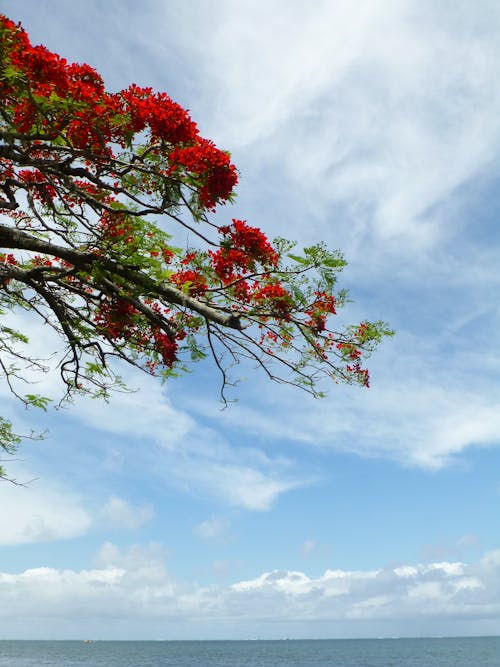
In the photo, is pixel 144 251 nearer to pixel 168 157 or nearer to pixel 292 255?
pixel 168 157

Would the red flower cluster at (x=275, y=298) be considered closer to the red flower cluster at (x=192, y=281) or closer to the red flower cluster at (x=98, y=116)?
the red flower cluster at (x=192, y=281)

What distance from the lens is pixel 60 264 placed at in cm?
1002

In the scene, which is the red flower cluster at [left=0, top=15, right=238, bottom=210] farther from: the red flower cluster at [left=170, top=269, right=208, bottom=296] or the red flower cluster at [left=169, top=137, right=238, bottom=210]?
the red flower cluster at [left=170, top=269, right=208, bottom=296]

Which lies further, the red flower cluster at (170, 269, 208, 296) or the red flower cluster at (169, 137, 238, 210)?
the red flower cluster at (170, 269, 208, 296)

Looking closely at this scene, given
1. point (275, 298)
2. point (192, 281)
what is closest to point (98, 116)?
point (192, 281)

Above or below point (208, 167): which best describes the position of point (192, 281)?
below

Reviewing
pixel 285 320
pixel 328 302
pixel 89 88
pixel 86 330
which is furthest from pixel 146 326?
pixel 89 88

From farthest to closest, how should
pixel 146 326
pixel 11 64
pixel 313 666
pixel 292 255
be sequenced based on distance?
1. pixel 313 666
2. pixel 146 326
3. pixel 292 255
4. pixel 11 64

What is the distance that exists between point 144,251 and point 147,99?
196 centimetres

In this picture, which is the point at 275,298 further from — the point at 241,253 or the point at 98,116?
the point at 98,116

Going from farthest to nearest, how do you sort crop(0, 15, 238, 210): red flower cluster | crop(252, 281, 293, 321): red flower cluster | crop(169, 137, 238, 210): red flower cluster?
1. crop(252, 281, 293, 321): red flower cluster
2. crop(169, 137, 238, 210): red flower cluster
3. crop(0, 15, 238, 210): red flower cluster

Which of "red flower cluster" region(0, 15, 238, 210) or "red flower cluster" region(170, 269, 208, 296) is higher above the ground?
"red flower cluster" region(0, 15, 238, 210)

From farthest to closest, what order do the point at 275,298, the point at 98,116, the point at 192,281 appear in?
the point at 192,281 → the point at 275,298 → the point at 98,116

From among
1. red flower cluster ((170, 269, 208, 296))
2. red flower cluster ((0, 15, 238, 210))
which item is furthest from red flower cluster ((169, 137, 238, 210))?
red flower cluster ((170, 269, 208, 296))
